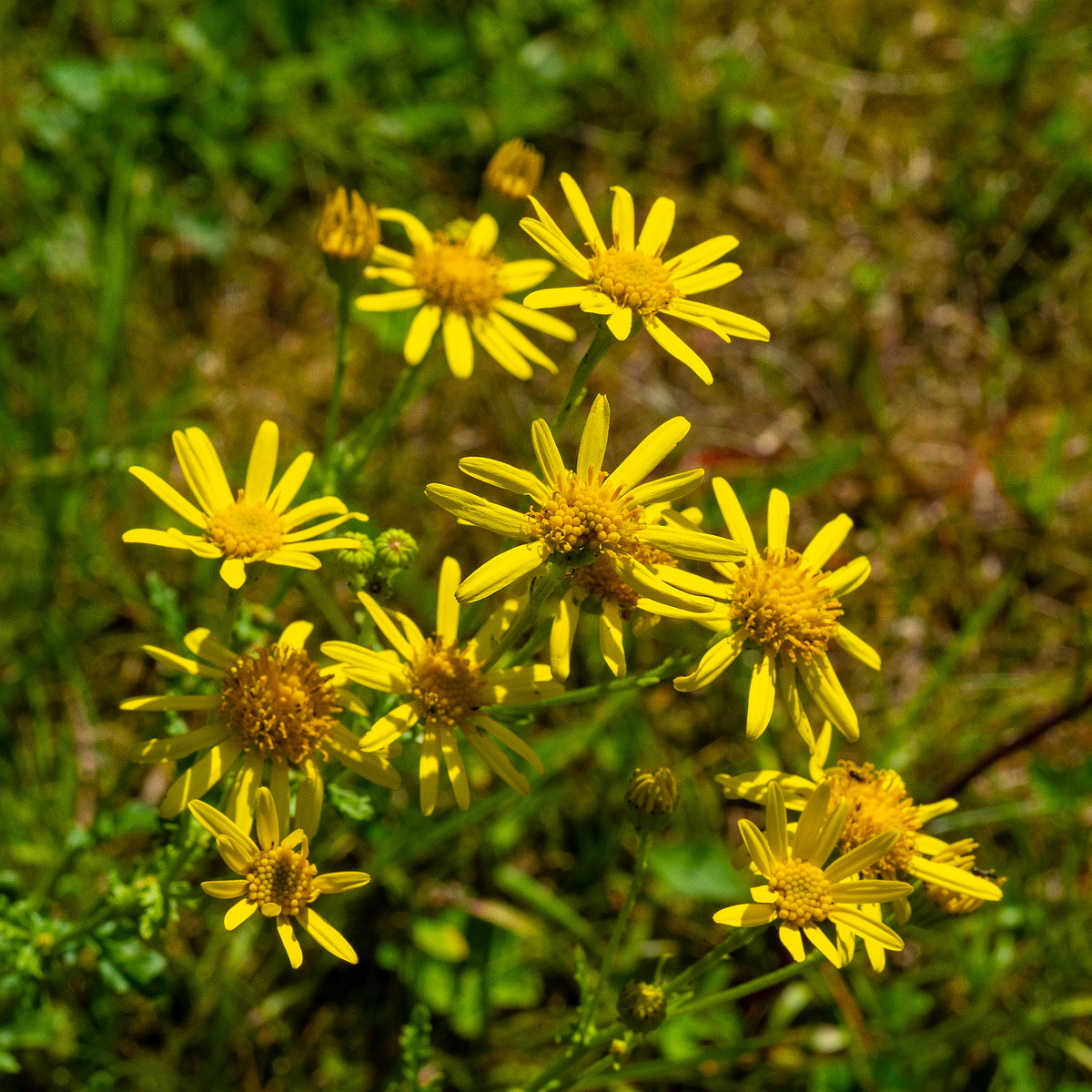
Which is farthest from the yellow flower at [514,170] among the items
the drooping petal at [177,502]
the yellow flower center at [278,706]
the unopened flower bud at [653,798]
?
the unopened flower bud at [653,798]

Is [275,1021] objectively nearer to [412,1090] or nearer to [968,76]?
[412,1090]

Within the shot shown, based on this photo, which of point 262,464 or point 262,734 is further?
point 262,464

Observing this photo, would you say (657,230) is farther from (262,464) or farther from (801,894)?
(801,894)

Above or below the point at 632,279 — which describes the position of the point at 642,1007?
below

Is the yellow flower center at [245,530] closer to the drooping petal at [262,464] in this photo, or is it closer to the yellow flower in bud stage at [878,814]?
the drooping petal at [262,464]

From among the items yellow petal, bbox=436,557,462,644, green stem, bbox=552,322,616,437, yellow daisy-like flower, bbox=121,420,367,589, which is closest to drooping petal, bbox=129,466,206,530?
yellow daisy-like flower, bbox=121,420,367,589

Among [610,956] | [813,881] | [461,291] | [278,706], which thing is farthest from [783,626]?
[461,291]

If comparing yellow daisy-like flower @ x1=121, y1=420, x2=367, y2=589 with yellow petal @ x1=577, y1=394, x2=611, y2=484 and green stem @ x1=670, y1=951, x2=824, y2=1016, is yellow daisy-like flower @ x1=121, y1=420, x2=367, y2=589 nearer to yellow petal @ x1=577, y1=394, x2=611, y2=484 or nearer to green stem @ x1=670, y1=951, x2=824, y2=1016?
yellow petal @ x1=577, y1=394, x2=611, y2=484
